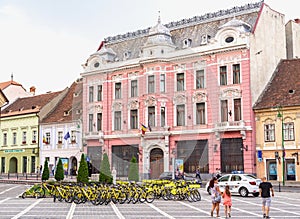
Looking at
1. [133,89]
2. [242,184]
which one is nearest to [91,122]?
[133,89]

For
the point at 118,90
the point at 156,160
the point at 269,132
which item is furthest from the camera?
the point at 118,90

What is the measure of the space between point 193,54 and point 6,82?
41.7m

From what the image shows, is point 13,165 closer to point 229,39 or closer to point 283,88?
point 229,39

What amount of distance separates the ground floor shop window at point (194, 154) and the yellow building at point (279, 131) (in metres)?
5.08

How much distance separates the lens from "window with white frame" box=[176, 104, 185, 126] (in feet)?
147

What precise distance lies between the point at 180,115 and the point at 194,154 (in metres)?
3.91

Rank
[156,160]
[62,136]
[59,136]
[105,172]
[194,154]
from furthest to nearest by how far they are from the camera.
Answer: [59,136], [62,136], [156,160], [194,154], [105,172]

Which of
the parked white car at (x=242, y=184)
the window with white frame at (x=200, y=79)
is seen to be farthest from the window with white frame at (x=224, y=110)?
the parked white car at (x=242, y=184)

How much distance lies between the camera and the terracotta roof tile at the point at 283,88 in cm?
4225

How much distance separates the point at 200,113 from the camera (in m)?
45.2

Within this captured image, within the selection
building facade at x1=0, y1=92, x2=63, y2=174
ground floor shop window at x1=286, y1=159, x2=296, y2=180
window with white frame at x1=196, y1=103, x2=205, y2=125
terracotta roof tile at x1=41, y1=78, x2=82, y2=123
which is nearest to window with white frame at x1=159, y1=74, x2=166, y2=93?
window with white frame at x1=196, y1=103, x2=205, y2=125

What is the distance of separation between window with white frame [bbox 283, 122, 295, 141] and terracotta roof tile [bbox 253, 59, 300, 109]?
174 centimetres

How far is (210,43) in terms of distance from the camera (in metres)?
45.5

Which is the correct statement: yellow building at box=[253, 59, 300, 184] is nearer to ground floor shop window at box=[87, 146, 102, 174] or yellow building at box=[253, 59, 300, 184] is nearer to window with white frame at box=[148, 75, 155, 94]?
window with white frame at box=[148, 75, 155, 94]
